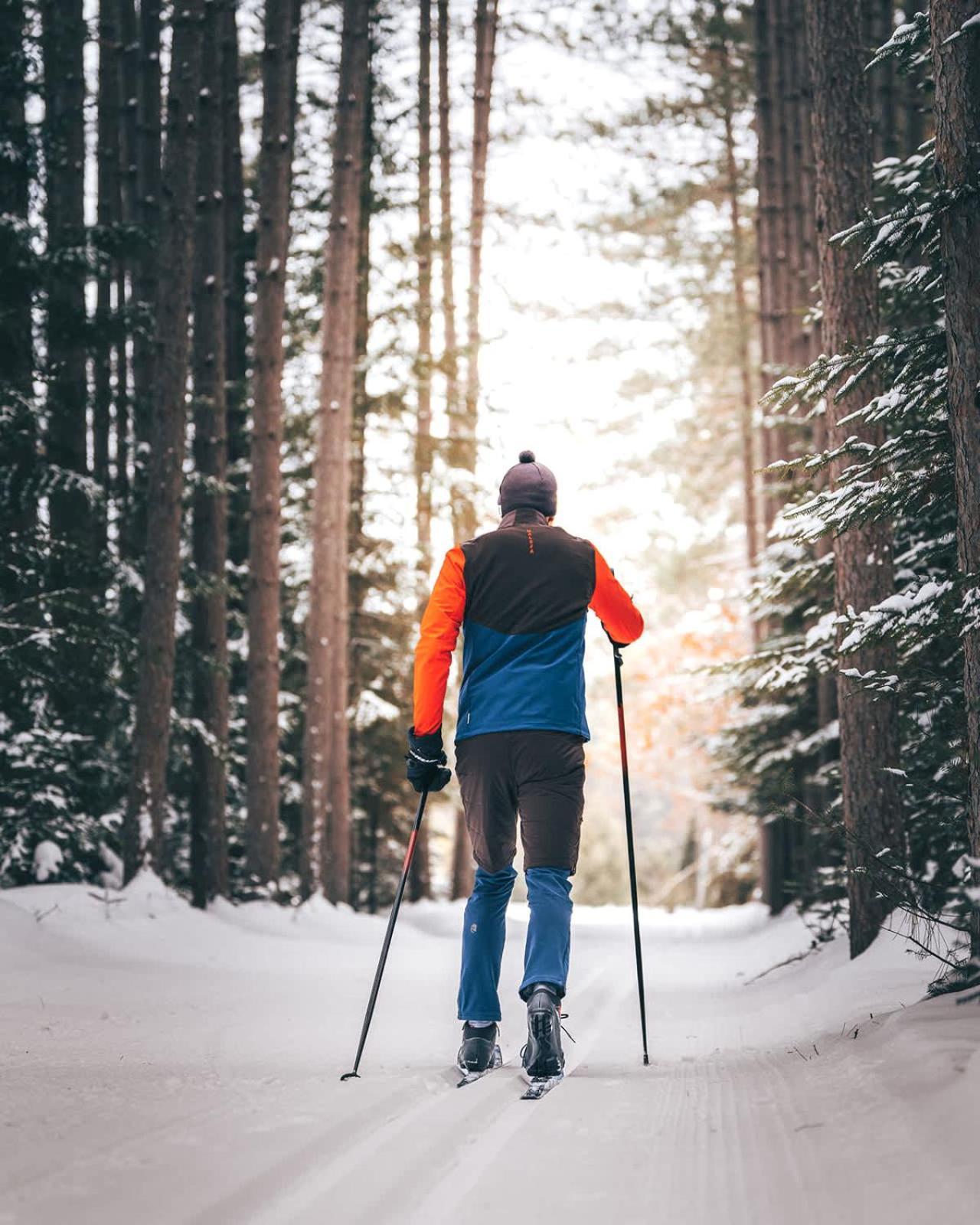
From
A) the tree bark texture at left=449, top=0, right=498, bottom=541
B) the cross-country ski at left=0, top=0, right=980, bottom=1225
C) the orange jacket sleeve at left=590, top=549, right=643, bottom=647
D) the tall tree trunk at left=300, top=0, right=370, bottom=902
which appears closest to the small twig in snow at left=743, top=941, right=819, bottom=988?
the cross-country ski at left=0, top=0, right=980, bottom=1225

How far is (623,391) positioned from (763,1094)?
20.7 m

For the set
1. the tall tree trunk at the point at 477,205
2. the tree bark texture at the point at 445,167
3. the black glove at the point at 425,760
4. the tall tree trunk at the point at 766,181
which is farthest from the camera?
the tree bark texture at the point at 445,167

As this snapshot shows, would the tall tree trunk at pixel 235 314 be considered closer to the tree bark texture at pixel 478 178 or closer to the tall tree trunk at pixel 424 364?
→ the tall tree trunk at pixel 424 364

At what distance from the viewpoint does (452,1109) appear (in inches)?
146

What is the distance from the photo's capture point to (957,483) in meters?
4.69

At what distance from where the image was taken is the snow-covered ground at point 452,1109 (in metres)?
2.78

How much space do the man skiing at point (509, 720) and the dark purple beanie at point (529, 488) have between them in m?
0.15

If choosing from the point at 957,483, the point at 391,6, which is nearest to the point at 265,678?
the point at 957,483

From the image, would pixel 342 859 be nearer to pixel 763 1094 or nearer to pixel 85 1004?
pixel 85 1004

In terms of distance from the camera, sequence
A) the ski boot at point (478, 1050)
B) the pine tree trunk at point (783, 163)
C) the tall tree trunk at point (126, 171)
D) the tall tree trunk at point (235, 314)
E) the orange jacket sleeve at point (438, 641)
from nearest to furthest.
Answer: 1. the ski boot at point (478, 1050)
2. the orange jacket sleeve at point (438, 641)
3. the tall tree trunk at point (126, 171)
4. the tall tree trunk at point (235, 314)
5. the pine tree trunk at point (783, 163)

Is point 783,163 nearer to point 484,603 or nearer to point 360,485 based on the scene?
point 360,485

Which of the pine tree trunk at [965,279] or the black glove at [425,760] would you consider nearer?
the pine tree trunk at [965,279]

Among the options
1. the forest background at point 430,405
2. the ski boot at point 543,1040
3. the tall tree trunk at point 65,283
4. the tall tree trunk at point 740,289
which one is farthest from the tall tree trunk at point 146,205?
the ski boot at point 543,1040

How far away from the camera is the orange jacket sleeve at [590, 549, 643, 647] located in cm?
513
